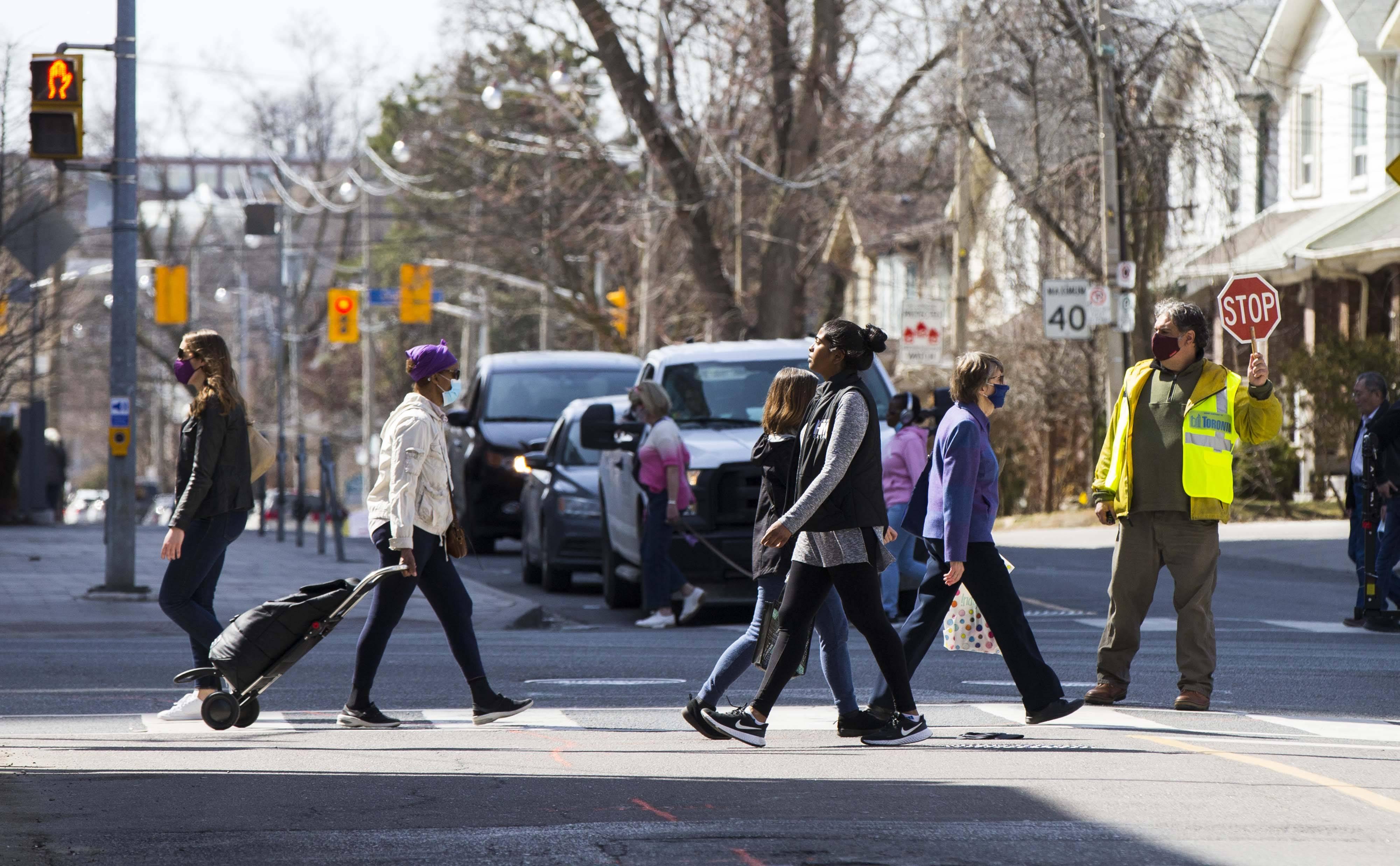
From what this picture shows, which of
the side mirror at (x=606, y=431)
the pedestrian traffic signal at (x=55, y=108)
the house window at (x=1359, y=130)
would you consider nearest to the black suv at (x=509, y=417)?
the pedestrian traffic signal at (x=55, y=108)

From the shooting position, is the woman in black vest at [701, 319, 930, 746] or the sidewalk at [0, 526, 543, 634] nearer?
the woman in black vest at [701, 319, 930, 746]

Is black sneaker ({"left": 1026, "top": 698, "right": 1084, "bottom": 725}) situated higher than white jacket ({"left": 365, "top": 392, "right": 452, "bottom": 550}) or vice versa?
white jacket ({"left": 365, "top": 392, "right": 452, "bottom": 550})

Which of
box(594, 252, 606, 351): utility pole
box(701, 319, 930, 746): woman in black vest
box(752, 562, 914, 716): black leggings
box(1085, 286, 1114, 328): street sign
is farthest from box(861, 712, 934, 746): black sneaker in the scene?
box(594, 252, 606, 351): utility pole

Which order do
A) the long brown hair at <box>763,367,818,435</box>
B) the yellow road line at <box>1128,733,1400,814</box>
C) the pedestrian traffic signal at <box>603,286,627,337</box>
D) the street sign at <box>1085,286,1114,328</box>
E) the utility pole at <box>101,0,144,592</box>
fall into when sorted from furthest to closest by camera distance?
the pedestrian traffic signal at <box>603,286,627,337</box>
the street sign at <box>1085,286,1114,328</box>
the utility pole at <box>101,0,144,592</box>
the long brown hair at <box>763,367,818,435</box>
the yellow road line at <box>1128,733,1400,814</box>

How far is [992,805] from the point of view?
6938 mm

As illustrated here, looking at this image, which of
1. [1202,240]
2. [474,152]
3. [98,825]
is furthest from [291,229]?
[98,825]

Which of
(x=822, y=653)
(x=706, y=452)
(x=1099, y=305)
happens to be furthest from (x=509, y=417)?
(x=822, y=653)

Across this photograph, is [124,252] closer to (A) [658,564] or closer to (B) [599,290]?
(A) [658,564]

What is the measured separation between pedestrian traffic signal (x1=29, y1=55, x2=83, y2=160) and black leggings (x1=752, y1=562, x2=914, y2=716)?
9.98m

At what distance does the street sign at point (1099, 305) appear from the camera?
82.8ft

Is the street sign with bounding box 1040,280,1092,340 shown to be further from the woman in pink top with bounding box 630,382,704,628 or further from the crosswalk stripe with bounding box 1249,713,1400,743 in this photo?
the crosswalk stripe with bounding box 1249,713,1400,743

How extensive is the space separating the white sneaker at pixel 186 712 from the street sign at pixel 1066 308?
1727 cm

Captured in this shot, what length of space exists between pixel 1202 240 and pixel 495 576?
1578cm

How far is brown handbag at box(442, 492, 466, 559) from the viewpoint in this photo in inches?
363
